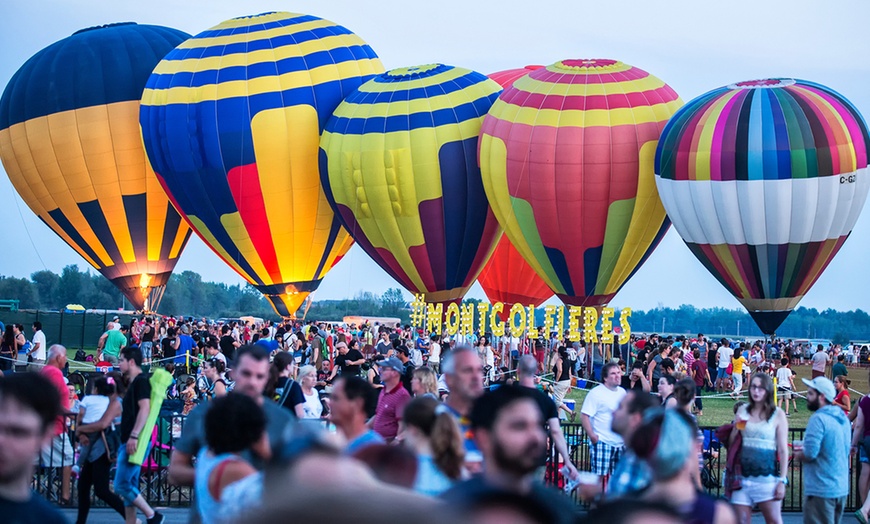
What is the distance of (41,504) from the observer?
11.4ft

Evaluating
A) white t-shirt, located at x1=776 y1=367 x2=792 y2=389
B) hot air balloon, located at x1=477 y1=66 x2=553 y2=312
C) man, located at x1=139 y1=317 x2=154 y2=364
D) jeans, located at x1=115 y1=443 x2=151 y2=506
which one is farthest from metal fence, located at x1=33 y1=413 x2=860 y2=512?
hot air balloon, located at x1=477 y1=66 x2=553 y2=312

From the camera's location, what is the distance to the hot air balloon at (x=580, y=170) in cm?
2598

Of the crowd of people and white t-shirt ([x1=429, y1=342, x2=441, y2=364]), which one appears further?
white t-shirt ([x1=429, y1=342, x2=441, y2=364])

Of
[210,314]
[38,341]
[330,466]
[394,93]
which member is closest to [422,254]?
[394,93]

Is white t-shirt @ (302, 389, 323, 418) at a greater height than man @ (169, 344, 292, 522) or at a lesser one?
lesser

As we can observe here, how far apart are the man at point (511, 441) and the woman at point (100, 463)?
17.7 feet

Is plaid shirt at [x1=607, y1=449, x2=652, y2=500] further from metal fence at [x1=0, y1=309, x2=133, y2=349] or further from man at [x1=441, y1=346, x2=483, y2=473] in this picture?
metal fence at [x1=0, y1=309, x2=133, y2=349]

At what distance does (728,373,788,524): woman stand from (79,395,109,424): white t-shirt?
4.68 m

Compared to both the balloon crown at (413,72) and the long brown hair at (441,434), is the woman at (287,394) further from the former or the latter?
the balloon crown at (413,72)

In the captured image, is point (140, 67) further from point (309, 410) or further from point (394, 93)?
point (309, 410)

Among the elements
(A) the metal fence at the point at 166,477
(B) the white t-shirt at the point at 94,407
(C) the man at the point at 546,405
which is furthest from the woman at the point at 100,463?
(C) the man at the point at 546,405

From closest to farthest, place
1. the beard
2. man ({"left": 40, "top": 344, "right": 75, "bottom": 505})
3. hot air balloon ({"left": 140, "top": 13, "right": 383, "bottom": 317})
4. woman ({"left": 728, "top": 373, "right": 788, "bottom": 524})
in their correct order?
1. the beard
2. woman ({"left": 728, "top": 373, "right": 788, "bottom": 524})
3. man ({"left": 40, "top": 344, "right": 75, "bottom": 505})
4. hot air balloon ({"left": 140, "top": 13, "right": 383, "bottom": 317})

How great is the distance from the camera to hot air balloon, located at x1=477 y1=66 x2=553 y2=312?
35.3m

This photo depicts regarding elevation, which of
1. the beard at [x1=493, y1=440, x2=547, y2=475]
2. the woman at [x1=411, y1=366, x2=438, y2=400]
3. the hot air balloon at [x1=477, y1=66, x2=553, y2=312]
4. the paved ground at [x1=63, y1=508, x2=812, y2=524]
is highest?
the hot air balloon at [x1=477, y1=66, x2=553, y2=312]
